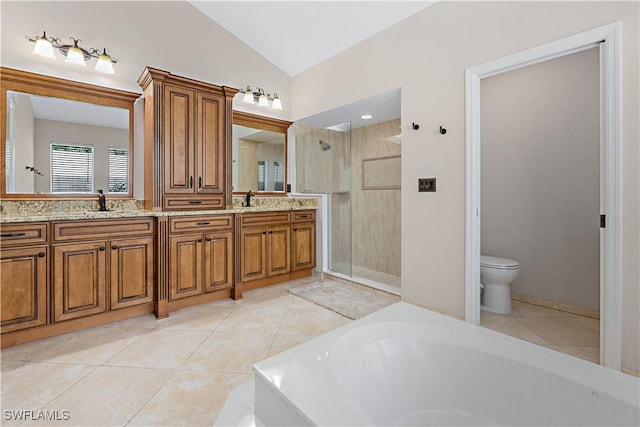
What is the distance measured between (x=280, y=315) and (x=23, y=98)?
2793 millimetres

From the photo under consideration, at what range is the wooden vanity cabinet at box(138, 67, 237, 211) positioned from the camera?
257 cm

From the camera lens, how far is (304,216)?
12.0ft

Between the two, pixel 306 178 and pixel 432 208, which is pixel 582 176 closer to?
pixel 432 208

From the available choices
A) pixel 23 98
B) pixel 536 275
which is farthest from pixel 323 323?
pixel 23 98

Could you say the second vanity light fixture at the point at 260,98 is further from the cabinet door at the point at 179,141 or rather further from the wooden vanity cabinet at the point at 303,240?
the wooden vanity cabinet at the point at 303,240

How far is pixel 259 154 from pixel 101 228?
6.64 feet

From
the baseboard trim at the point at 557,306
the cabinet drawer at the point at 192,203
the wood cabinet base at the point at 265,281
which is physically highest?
the cabinet drawer at the point at 192,203

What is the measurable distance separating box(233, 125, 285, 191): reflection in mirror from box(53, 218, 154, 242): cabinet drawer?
1.31 meters

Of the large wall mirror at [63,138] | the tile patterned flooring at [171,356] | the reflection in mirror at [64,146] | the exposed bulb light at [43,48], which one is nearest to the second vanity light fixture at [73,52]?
the exposed bulb light at [43,48]

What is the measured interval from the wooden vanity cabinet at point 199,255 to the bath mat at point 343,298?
809 millimetres

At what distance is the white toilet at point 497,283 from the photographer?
98.0 inches

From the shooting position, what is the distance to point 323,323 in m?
2.36

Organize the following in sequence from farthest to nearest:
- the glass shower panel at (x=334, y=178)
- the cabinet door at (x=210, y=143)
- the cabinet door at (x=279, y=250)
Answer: the glass shower panel at (x=334, y=178) < the cabinet door at (x=279, y=250) < the cabinet door at (x=210, y=143)

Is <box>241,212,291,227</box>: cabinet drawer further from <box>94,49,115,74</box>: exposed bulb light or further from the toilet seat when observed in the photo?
the toilet seat
